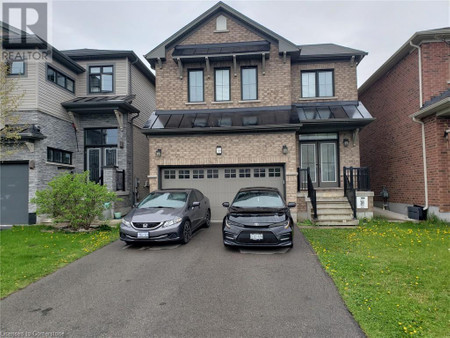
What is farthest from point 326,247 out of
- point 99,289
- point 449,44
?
point 449,44

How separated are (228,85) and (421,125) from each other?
823 cm

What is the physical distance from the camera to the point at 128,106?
13.3 meters

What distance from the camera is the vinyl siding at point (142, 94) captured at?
14891mm

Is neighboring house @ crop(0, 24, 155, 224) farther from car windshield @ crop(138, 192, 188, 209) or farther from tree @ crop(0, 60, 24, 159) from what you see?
car windshield @ crop(138, 192, 188, 209)

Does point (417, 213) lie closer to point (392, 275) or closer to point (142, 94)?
point (392, 275)

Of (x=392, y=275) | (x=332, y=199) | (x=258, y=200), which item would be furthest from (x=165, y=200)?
(x=332, y=199)

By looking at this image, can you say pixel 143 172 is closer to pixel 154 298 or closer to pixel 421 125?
pixel 154 298

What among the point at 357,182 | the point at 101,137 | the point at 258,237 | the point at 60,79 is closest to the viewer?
the point at 258,237

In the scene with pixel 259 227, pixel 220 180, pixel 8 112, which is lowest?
pixel 259 227

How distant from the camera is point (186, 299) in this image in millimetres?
4172

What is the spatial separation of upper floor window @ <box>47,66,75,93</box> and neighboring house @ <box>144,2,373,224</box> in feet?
14.9

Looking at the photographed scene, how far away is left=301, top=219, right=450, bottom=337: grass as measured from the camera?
3398mm

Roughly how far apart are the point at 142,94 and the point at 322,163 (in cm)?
1086

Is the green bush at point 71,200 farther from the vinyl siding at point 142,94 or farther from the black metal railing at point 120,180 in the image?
the vinyl siding at point 142,94
